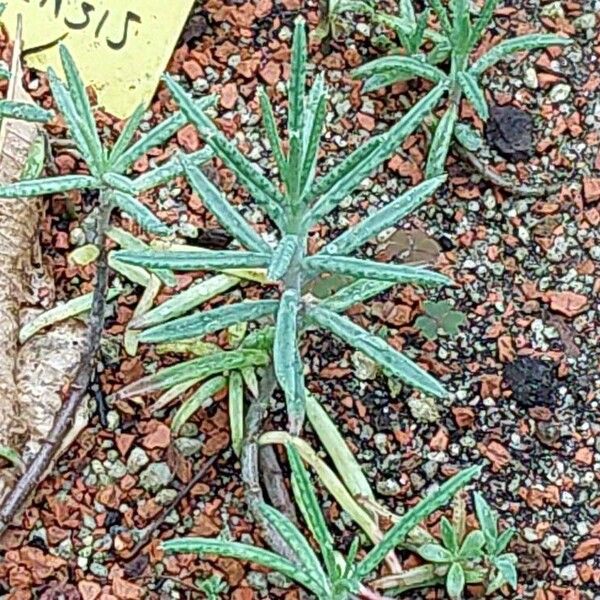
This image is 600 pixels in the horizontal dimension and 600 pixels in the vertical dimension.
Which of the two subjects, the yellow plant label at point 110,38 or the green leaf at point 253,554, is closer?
the green leaf at point 253,554

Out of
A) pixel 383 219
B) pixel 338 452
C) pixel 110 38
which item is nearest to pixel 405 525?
pixel 338 452

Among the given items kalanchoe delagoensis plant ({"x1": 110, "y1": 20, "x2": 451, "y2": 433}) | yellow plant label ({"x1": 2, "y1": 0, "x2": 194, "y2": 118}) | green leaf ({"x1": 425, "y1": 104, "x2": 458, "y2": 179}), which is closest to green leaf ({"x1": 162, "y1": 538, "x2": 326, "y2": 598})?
kalanchoe delagoensis plant ({"x1": 110, "y1": 20, "x2": 451, "y2": 433})

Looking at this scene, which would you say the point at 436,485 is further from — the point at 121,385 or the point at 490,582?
the point at 121,385

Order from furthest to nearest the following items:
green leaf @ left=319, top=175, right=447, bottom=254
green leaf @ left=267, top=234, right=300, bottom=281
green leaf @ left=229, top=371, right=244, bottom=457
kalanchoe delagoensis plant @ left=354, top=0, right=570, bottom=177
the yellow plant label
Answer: the yellow plant label → kalanchoe delagoensis plant @ left=354, top=0, right=570, bottom=177 → green leaf @ left=229, top=371, right=244, bottom=457 → green leaf @ left=319, top=175, right=447, bottom=254 → green leaf @ left=267, top=234, right=300, bottom=281

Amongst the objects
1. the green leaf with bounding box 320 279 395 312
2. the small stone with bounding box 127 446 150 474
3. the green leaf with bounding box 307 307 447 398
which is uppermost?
the green leaf with bounding box 320 279 395 312

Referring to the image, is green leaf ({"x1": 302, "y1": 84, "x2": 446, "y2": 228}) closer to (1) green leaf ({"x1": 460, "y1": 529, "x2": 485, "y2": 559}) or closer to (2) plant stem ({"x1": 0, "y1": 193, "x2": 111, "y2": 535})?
(2) plant stem ({"x1": 0, "y1": 193, "x2": 111, "y2": 535})

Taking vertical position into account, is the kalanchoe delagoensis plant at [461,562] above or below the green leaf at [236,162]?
below

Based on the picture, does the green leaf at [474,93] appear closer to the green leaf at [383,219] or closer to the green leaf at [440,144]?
the green leaf at [440,144]

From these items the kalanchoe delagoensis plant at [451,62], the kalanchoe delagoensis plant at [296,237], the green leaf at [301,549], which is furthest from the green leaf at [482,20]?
the green leaf at [301,549]
